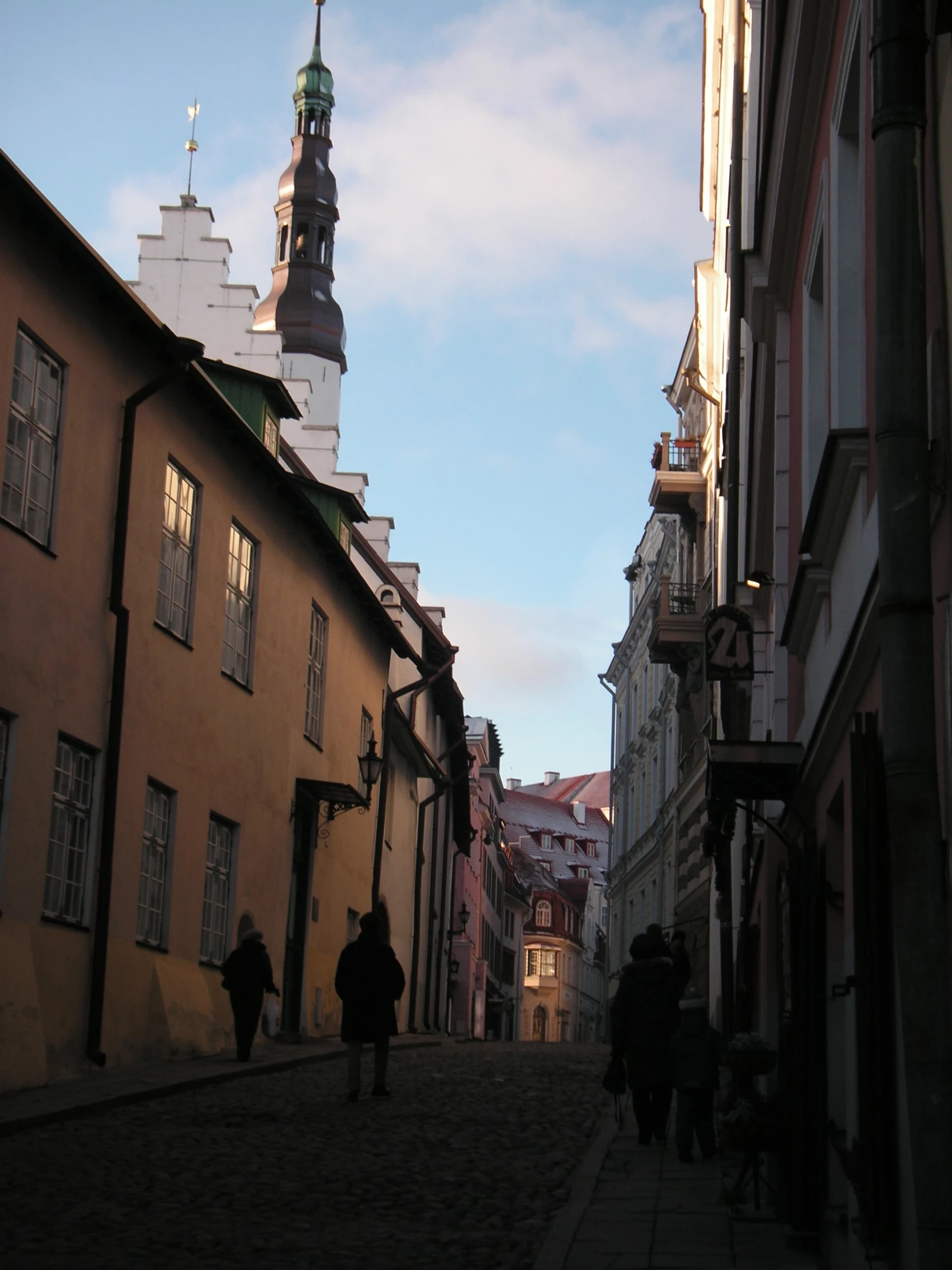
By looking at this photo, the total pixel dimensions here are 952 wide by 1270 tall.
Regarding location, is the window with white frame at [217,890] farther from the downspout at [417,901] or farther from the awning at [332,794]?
the downspout at [417,901]

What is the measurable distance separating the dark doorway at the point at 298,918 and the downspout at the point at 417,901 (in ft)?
32.2

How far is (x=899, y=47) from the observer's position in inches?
180

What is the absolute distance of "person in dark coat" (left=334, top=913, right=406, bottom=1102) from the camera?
13.8 meters

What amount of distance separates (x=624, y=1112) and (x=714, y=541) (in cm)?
1595

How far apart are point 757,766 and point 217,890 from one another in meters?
11.3

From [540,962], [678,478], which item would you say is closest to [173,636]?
[678,478]

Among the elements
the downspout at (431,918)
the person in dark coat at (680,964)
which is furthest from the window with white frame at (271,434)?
the downspout at (431,918)

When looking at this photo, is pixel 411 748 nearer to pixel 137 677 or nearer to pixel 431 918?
pixel 431 918

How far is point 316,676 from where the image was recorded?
24.2m

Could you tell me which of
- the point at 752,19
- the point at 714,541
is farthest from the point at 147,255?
the point at 752,19

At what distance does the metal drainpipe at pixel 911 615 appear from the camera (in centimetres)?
418

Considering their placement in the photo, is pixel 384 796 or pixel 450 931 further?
pixel 450 931

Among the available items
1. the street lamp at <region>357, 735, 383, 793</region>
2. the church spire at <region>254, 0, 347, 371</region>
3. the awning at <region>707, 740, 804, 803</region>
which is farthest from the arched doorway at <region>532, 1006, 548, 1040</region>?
the awning at <region>707, 740, 804, 803</region>

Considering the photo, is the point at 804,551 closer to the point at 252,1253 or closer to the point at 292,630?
the point at 252,1253
